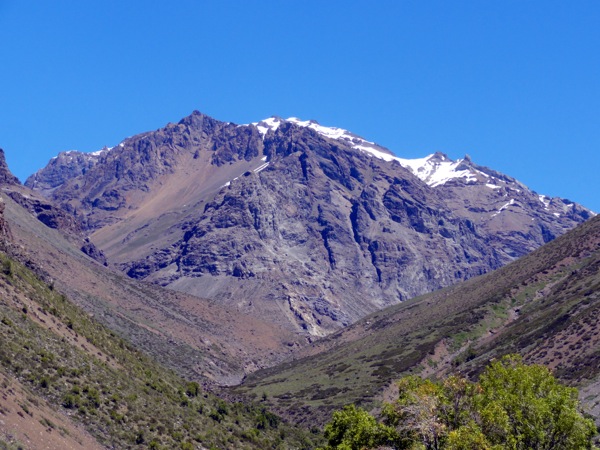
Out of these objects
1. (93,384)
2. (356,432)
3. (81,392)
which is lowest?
(81,392)

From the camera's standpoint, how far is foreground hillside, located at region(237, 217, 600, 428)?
Result: 126 metres

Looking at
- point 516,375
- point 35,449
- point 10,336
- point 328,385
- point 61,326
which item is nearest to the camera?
point 516,375

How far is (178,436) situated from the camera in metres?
69.6

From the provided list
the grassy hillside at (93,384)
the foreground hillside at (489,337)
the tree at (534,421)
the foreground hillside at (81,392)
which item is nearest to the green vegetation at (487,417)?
the tree at (534,421)

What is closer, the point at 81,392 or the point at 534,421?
the point at 534,421

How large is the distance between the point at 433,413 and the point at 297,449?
5865 cm

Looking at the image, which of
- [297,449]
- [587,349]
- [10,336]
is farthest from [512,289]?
[10,336]

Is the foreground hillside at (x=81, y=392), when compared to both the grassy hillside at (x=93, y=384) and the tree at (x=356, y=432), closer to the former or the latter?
the grassy hillside at (x=93, y=384)

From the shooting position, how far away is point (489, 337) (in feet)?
541

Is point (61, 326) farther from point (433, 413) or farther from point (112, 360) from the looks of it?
point (433, 413)

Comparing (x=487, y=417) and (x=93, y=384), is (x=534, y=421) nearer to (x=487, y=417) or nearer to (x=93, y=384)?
(x=487, y=417)

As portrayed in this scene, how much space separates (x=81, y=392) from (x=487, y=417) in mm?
39017

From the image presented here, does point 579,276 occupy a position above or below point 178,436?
above

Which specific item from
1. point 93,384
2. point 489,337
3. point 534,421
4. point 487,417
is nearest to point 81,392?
point 93,384
